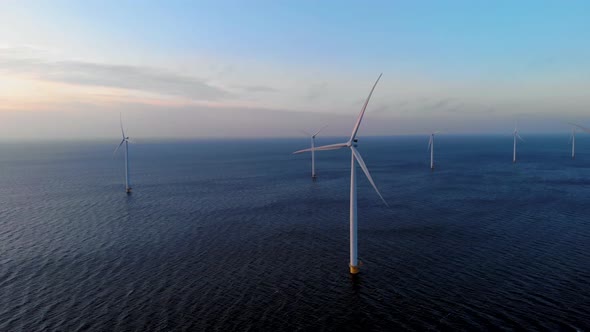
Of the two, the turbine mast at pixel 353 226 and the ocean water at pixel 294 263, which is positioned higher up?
the turbine mast at pixel 353 226

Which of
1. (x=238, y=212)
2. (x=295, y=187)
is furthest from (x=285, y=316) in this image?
(x=295, y=187)

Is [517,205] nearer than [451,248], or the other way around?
[451,248]

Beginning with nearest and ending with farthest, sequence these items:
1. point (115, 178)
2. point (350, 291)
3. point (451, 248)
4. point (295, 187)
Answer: point (350, 291), point (451, 248), point (295, 187), point (115, 178)

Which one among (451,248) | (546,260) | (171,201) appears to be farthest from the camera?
(171,201)

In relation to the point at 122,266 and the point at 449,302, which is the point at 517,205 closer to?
the point at 449,302

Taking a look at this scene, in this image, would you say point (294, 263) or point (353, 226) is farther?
point (294, 263)

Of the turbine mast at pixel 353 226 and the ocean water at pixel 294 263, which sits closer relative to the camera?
the ocean water at pixel 294 263

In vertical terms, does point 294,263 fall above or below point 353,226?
below

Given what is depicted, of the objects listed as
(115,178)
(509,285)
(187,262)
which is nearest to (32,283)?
(187,262)
